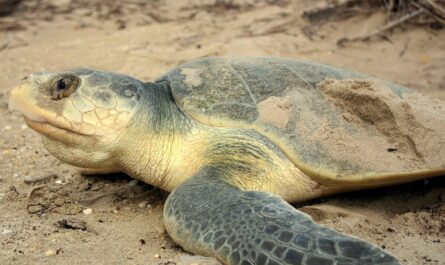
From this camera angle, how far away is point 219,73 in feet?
7.00

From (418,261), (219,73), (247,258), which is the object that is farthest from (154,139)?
(418,261)

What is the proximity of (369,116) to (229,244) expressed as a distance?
0.93 metres

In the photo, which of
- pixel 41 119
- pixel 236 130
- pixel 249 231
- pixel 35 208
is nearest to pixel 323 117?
pixel 236 130

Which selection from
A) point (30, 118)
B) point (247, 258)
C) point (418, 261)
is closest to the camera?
point (247, 258)

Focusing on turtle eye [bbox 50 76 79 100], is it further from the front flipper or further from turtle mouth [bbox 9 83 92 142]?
the front flipper

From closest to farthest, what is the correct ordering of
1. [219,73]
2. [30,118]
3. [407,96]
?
[30,118] → [219,73] → [407,96]

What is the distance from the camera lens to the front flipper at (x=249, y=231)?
128 centimetres

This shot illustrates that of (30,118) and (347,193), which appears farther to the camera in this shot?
(347,193)

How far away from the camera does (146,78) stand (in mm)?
3783

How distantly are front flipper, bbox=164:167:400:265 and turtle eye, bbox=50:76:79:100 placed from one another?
55 centimetres

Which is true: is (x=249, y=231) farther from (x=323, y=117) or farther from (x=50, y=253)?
(x=323, y=117)

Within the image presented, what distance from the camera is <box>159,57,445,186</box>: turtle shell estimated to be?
192 cm

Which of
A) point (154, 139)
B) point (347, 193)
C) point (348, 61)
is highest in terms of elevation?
point (154, 139)

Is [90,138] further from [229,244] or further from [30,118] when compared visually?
[229,244]
